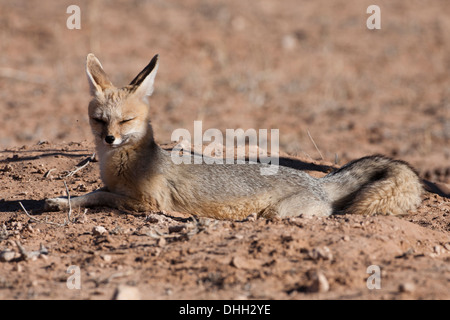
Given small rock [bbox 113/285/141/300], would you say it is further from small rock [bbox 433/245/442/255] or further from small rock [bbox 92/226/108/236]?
small rock [bbox 433/245/442/255]

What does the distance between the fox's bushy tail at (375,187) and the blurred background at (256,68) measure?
371cm

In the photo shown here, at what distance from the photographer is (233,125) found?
43.5 ft

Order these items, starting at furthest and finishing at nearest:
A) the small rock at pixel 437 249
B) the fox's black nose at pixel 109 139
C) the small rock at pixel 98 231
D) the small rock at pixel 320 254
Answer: the fox's black nose at pixel 109 139, the small rock at pixel 98 231, the small rock at pixel 437 249, the small rock at pixel 320 254

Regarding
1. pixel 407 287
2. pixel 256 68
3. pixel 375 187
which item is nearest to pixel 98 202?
pixel 375 187

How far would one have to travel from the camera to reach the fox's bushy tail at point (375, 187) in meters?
6.60

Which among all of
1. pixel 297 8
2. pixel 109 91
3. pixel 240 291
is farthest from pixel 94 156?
Answer: pixel 297 8

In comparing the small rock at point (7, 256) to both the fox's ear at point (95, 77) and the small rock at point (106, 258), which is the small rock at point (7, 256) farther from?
the fox's ear at point (95, 77)

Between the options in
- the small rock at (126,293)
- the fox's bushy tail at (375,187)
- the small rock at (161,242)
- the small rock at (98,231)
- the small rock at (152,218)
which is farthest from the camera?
the fox's bushy tail at (375,187)

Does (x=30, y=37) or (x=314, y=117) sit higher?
(x=30, y=37)

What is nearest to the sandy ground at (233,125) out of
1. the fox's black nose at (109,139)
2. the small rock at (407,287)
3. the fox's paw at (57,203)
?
the small rock at (407,287)

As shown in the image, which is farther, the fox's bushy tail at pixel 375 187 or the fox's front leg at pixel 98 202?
the fox's bushy tail at pixel 375 187

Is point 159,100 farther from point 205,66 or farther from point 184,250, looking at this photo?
point 184,250

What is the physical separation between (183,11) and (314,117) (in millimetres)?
8663

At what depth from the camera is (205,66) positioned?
692 inches
